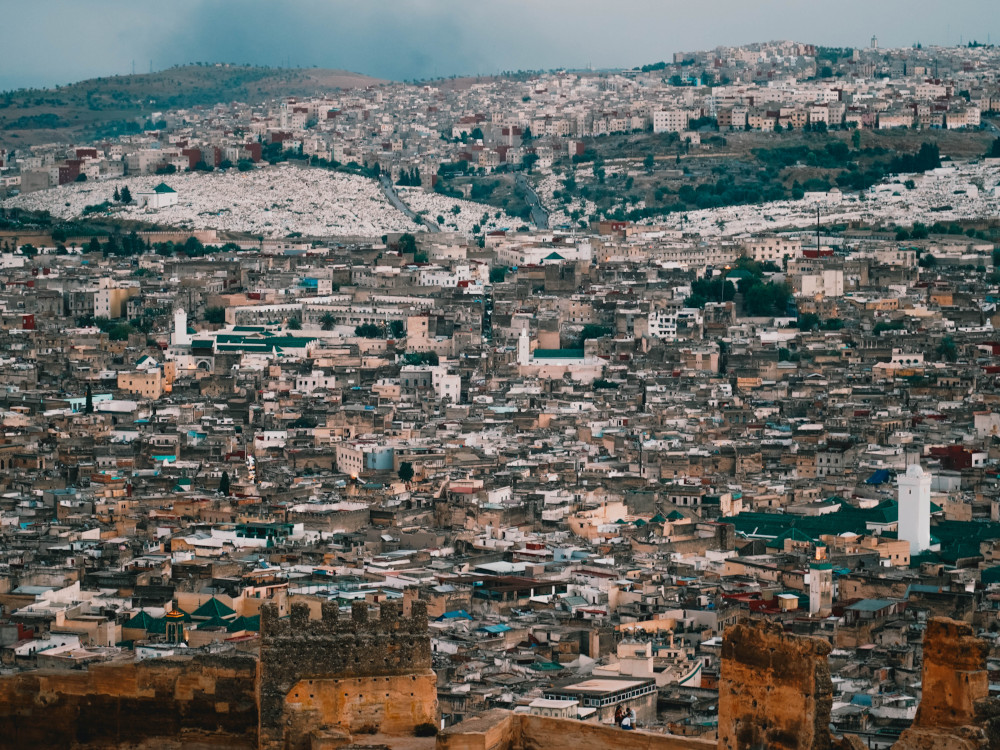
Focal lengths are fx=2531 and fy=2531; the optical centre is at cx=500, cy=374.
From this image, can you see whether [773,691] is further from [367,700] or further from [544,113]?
[544,113]

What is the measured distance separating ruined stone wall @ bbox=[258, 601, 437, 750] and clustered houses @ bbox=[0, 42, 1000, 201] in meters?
97.2

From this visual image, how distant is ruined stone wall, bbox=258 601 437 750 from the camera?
9.90m

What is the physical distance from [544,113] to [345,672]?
125 meters

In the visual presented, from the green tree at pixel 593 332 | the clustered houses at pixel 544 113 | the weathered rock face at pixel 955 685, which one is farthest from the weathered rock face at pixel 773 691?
the clustered houses at pixel 544 113

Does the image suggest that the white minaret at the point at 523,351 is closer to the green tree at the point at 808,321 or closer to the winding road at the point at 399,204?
the green tree at the point at 808,321

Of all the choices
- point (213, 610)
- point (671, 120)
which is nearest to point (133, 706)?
point (213, 610)

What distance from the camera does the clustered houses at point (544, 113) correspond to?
366 ft

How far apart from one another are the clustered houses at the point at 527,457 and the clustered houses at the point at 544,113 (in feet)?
103

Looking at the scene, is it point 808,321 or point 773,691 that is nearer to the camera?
point 773,691

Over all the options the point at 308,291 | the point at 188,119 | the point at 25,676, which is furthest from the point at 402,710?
the point at 188,119

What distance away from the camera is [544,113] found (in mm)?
133875

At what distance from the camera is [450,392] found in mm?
52625

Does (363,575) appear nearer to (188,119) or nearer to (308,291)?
(308,291)

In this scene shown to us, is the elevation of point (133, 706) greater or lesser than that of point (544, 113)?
lesser
